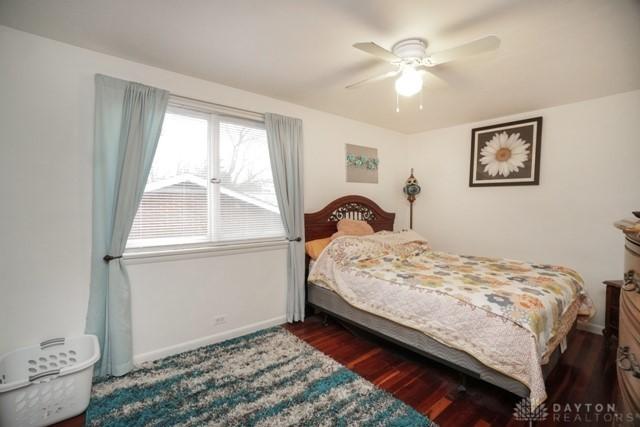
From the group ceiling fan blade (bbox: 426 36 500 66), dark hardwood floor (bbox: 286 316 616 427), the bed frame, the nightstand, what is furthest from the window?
the nightstand

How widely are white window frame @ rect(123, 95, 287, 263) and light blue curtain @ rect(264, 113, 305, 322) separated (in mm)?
230

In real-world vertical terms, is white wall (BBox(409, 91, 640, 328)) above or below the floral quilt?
above

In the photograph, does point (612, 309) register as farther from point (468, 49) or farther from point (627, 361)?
point (468, 49)

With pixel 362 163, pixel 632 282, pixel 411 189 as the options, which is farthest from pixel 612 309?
pixel 362 163

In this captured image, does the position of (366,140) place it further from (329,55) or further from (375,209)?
(329,55)

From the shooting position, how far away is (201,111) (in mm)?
2564

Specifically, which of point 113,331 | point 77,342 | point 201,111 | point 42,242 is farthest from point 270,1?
point 77,342

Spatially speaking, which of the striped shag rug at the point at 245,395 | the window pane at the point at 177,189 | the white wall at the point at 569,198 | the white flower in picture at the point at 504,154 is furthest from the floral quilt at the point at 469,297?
the window pane at the point at 177,189

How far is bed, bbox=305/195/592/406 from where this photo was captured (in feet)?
5.65

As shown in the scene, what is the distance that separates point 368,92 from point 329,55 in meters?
0.83

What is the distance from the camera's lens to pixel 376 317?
2.43 meters

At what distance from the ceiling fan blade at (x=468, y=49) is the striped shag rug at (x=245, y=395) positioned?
2218mm

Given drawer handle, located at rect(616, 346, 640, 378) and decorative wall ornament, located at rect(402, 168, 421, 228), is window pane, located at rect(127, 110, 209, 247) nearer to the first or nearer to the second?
drawer handle, located at rect(616, 346, 640, 378)

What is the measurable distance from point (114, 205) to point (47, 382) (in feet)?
3.76
